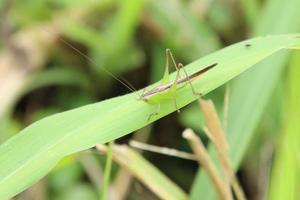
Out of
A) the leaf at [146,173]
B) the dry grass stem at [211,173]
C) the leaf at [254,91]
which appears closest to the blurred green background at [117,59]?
the leaf at [254,91]

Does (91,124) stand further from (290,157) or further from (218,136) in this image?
(290,157)

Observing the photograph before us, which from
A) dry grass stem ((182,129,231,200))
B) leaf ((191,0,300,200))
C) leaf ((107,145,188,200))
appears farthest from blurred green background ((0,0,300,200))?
dry grass stem ((182,129,231,200))

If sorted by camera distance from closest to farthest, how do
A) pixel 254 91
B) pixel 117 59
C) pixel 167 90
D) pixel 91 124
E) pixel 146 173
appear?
pixel 91 124 → pixel 167 90 → pixel 146 173 → pixel 254 91 → pixel 117 59

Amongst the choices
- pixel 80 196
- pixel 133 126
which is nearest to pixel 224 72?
pixel 133 126

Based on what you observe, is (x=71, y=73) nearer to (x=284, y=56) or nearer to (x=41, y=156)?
(x=284, y=56)

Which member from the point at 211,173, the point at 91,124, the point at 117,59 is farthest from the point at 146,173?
the point at 117,59

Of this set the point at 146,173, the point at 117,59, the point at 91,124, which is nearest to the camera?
the point at 91,124

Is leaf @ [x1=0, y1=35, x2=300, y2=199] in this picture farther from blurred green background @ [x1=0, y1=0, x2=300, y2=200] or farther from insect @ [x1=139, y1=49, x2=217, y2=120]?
blurred green background @ [x1=0, y1=0, x2=300, y2=200]
